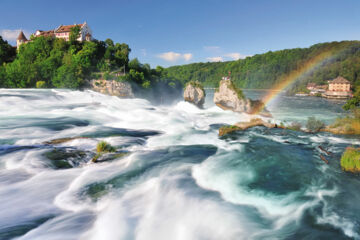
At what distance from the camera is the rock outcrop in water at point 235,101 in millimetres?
34125

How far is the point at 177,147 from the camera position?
54.9 feet

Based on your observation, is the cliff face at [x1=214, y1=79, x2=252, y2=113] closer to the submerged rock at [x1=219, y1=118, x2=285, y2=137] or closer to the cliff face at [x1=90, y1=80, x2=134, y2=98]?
the submerged rock at [x1=219, y1=118, x2=285, y2=137]

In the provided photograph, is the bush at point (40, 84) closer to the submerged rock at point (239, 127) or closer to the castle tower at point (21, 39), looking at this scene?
the castle tower at point (21, 39)

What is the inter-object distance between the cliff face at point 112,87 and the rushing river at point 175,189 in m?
29.2

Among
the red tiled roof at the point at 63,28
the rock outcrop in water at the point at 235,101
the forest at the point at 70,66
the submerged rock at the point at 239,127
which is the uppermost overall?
the red tiled roof at the point at 63,28

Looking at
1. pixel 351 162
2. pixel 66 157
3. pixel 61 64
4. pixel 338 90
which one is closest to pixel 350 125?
pixel 351 162

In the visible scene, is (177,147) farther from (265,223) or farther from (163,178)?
(265,223)

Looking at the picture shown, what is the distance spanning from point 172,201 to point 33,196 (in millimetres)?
5353

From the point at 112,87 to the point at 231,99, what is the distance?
25.2 metres

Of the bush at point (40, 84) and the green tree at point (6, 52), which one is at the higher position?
the green tree at point (6, 52)

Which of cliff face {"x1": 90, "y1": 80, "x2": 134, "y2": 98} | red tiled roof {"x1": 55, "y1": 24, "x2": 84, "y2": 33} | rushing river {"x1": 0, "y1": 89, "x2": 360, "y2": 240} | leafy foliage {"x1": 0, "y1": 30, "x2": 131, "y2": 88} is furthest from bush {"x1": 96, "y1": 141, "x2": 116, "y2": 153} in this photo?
red tiled roof {"x1": 55, "y1": 24, "x2": 84, "y2": 33}

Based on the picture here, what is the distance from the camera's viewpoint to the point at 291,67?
12325 cm

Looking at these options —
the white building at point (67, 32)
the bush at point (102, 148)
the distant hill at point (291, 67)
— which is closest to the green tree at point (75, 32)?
the white building at point (67, 32)

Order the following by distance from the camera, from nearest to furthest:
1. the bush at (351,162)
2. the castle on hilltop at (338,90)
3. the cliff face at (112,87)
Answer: the bush at (351,162) → the cliff face at (112,87) → the castle on hilltop at (338,90)
